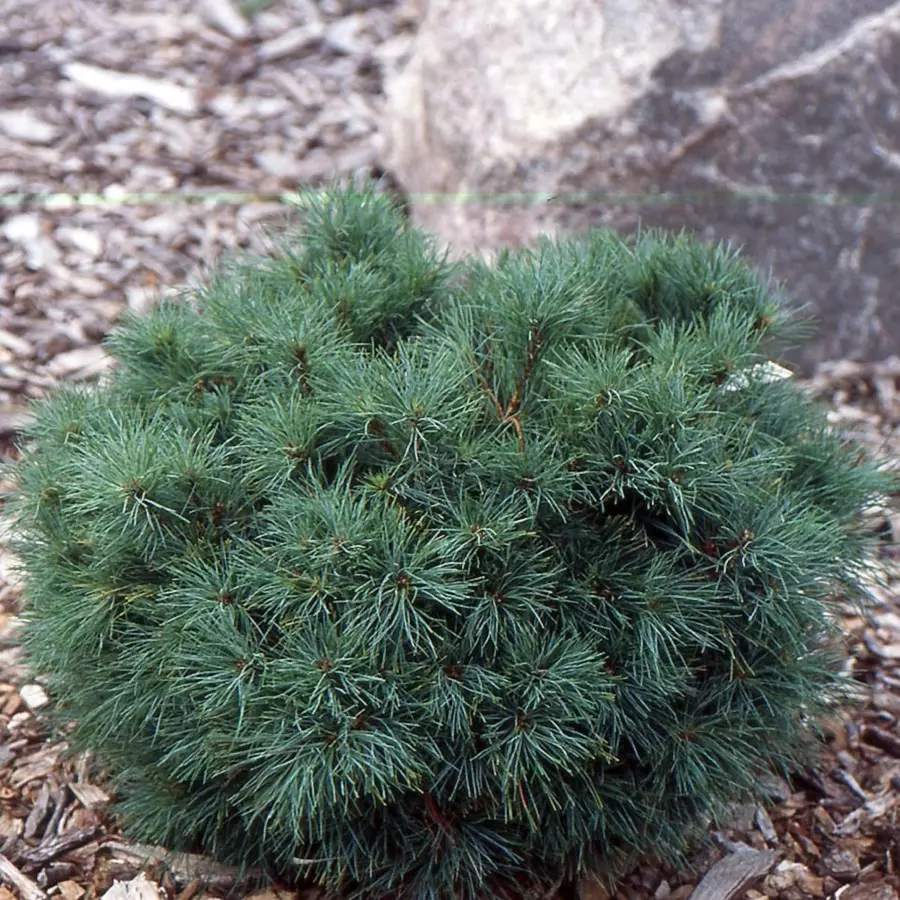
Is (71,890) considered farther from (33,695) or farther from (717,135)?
(717,135)

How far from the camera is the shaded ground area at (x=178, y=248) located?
2518 millimetres

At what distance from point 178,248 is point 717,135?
78.0 inches

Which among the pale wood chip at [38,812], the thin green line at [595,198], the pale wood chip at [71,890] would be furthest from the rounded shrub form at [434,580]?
the thin green line at [595,198]

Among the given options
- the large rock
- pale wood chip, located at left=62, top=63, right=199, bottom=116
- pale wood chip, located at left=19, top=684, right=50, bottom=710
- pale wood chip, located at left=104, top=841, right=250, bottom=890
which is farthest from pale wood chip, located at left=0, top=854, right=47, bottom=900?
pale wood chip, located at left=62, top=63, right=199, bottom=116

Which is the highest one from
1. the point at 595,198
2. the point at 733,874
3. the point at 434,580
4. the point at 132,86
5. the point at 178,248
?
the point at 434,580

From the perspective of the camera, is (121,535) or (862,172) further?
(862,172)

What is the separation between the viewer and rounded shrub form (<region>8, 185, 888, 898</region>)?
6.52 feet

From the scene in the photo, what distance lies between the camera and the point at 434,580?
1.96 meters

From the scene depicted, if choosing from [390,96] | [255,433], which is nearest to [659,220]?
[390,96]

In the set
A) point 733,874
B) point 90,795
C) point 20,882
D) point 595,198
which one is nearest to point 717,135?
point 595,198

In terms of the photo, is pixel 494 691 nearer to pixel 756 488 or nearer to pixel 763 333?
pixel 756 488

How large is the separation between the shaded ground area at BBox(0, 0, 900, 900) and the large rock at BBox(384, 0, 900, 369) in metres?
0.42

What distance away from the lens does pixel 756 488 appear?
219cm

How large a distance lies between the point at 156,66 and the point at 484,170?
2.06m
